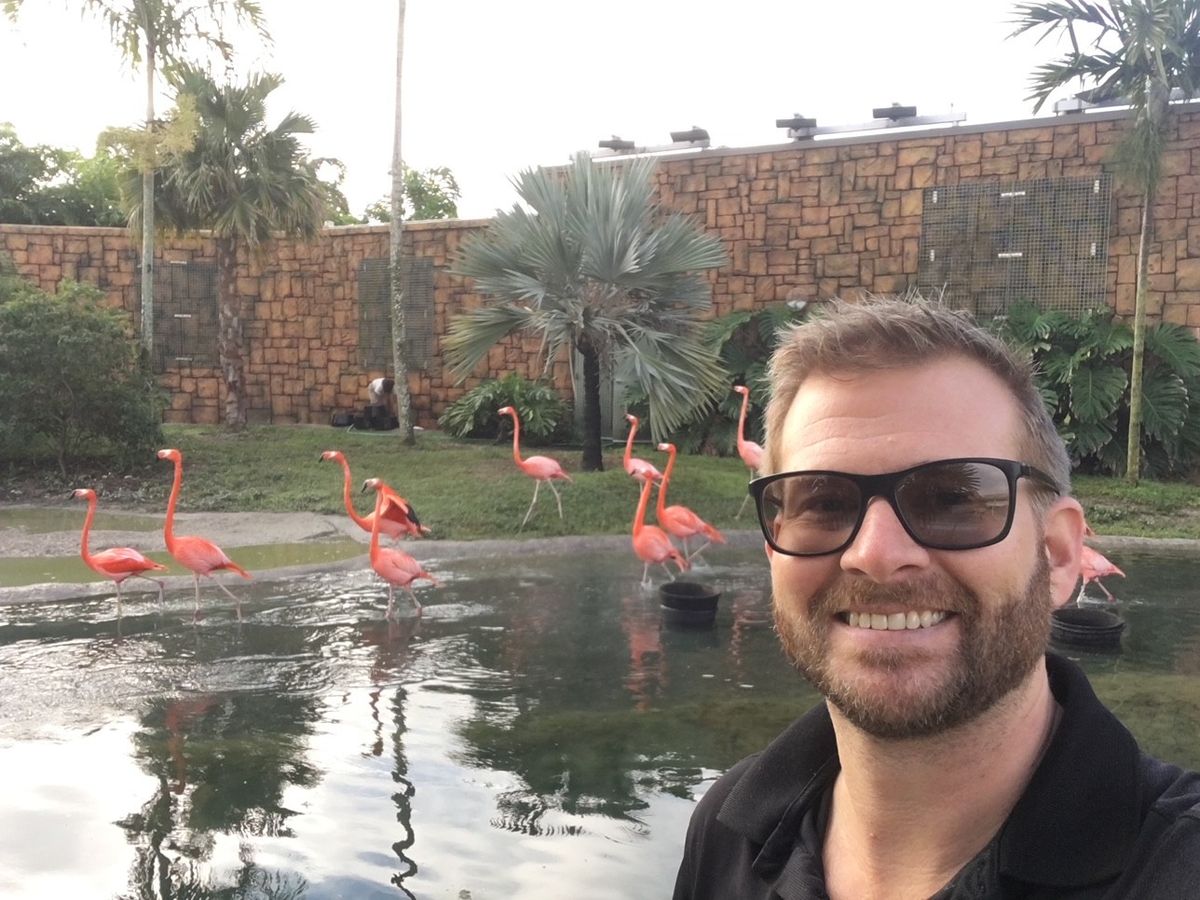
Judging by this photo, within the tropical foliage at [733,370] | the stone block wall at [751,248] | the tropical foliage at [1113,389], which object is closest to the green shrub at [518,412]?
the stone block wall at [751,248]

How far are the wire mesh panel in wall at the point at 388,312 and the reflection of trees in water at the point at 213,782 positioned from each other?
12.9 meters

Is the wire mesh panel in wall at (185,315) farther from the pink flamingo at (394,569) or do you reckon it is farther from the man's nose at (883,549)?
the man's nose at (883,549)

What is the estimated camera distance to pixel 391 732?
4.91m

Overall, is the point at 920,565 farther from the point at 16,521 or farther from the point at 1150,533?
the point at 16,521

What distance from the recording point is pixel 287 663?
19.6ft

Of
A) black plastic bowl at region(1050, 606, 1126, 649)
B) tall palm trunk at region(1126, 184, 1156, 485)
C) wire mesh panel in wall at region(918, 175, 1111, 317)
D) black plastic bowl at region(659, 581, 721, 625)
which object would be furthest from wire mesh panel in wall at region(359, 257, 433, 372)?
black plastic bowl at region(1050, 606, 1126, 649)

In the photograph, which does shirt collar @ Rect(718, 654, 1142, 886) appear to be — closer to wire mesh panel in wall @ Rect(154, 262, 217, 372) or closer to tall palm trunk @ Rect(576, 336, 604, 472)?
tall palm trunk @ Rect(576, 336, 604, 472)

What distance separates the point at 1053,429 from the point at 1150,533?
9.95 m

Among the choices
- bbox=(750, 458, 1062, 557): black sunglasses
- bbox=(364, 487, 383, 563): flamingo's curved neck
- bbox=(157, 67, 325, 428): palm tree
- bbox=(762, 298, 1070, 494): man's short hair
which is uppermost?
bbox=(157, 67, 325, 428): palm tree

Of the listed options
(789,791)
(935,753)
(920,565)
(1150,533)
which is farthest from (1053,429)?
(1150,533)

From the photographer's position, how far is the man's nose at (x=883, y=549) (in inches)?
49.9

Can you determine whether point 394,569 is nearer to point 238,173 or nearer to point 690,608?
point 690,608

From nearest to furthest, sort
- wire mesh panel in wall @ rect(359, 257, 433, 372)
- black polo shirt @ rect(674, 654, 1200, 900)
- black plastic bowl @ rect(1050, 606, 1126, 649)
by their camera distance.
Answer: black polo shirt @ rect(674, 654, 1200, 900)
black plastic bowl @ rect(1050, 606, 1126, 649)
wire mesh panel in wall @ rect(359, 257, 433, 372)

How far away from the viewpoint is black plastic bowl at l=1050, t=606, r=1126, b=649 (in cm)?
610
